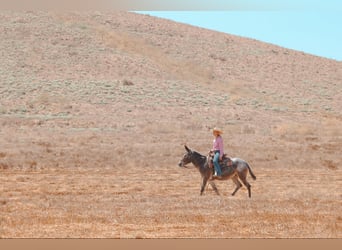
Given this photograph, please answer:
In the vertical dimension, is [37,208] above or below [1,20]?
below

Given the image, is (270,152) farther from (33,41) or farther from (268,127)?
(33,41)

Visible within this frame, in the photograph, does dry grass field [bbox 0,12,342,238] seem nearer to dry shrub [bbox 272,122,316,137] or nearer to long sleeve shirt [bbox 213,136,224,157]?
dry shrub [bbox 272,122,316,137]

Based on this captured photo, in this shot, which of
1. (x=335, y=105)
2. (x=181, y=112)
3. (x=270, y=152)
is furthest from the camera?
(x=335, y=105)

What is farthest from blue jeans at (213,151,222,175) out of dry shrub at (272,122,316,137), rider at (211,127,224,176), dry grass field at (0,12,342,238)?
dry shrub at (272,122,316,137)

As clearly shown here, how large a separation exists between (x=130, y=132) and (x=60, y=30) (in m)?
31.4

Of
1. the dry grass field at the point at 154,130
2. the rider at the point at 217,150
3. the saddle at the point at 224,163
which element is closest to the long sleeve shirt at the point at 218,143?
the rider at the point at 217,150

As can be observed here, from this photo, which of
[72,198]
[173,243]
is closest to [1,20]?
[72,198]

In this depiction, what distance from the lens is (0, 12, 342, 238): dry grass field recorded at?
37.0 feet

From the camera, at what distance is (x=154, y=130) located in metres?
36.6

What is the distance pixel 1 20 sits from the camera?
65375 mm

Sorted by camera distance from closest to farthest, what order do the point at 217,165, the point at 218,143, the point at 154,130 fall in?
the point at 217,165 → the point at 218,143 → the point at 154,130

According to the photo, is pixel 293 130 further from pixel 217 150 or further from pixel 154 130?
pixel 217 150

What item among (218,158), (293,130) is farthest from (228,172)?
(293,130)

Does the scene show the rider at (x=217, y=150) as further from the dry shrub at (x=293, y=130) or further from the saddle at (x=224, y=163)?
the dry shrub at (x=293, y=130)
